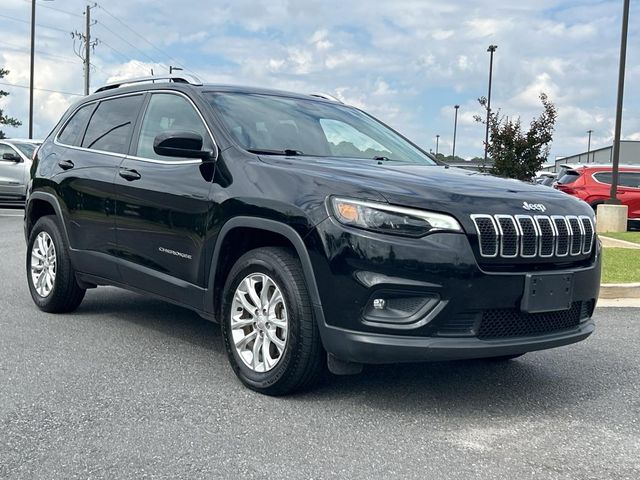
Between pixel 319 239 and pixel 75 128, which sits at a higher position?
pixel 75 128

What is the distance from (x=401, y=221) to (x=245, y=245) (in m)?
1.12

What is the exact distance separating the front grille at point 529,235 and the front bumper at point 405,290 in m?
0.11

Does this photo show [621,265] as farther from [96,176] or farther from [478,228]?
[96,176]

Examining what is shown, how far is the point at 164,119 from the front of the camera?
17.3ft

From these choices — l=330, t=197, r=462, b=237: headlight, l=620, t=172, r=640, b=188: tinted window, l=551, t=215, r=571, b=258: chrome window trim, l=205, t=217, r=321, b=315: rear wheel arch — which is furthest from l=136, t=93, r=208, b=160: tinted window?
l=620, t=172, r=640, b=188: tinted window

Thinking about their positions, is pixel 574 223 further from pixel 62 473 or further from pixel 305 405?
pixel 62 473

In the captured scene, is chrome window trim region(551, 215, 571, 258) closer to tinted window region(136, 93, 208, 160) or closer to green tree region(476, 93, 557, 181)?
tinted window region(136, 93, 208, 160)

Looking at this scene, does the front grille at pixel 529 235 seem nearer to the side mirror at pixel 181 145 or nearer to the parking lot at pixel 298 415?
the parking lot at pixel 298 415

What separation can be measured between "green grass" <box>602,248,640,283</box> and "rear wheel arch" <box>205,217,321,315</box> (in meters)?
5.21

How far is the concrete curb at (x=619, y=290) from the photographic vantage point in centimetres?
774

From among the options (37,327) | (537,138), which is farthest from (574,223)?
(537,138)

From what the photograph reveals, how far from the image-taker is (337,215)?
374 cm

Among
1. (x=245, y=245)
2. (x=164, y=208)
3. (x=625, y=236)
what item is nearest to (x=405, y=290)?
(x=245, y=245)

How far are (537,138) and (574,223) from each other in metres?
16.5
